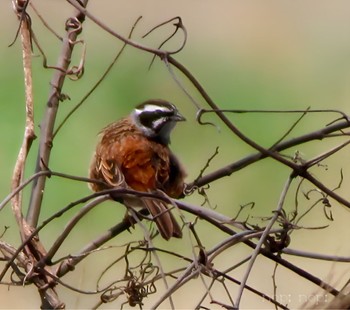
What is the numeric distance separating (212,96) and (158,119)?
13.7ft

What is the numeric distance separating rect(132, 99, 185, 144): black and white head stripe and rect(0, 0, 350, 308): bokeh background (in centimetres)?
61

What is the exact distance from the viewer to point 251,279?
609 centimetres

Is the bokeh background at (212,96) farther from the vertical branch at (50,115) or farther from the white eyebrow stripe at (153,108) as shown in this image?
the vertical branch at (50,115)

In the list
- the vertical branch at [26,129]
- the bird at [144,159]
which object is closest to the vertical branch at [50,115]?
the vertical branch at [26,129]

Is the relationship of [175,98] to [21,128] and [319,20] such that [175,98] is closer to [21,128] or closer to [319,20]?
[21,128]

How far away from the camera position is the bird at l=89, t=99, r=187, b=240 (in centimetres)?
421

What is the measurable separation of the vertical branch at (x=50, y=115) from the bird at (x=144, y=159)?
1.98 ft

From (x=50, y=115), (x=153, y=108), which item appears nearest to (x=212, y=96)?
(x=153, y=108)

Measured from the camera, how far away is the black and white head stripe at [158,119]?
4672 millimetres

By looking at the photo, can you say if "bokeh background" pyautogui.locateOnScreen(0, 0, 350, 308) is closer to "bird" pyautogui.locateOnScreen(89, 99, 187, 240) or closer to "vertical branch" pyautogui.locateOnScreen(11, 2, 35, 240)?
"bird" pyautogui.locateOnScreen(89, 99, 187, 240)

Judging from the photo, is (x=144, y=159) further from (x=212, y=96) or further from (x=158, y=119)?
(x=212, y=96)

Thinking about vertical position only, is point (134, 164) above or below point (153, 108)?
below

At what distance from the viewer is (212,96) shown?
887 centimetres

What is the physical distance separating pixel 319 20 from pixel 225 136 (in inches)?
153
